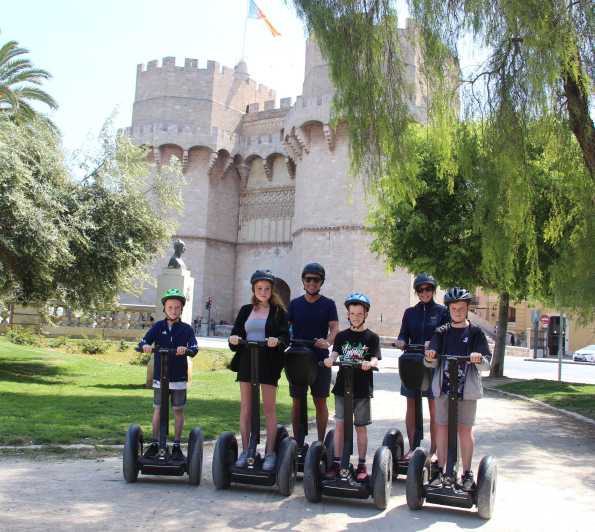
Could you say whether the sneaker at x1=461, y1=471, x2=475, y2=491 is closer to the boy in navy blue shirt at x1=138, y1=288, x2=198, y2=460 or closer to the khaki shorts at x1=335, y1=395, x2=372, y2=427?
the khaki shorts at x1=335, y1=395, x2=372, y2=427

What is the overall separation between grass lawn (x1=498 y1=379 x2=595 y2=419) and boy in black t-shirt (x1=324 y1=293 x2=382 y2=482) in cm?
711

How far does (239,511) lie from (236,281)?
4015 cm

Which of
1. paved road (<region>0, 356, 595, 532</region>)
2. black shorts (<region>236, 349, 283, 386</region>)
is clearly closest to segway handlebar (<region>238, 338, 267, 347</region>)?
black shorts (<region>236, 349, 283, 386</region>)

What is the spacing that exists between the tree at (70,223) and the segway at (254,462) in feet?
26.8

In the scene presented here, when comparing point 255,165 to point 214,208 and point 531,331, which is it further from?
point 531,331

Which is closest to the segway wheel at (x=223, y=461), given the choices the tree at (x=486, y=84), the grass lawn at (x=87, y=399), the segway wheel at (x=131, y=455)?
the segway wheel at (x=131, y=455)

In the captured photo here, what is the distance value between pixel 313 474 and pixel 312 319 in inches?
53.6

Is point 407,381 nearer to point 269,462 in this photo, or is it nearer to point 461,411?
point 461,411

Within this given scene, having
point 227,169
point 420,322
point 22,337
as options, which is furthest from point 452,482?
point 227,169

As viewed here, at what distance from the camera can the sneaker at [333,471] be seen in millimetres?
5055

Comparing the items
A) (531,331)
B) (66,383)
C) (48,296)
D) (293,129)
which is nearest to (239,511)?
(66,383)

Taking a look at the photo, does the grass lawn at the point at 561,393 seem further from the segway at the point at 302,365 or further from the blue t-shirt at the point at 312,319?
the segway at the point at 302,365

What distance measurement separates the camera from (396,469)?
586 cm

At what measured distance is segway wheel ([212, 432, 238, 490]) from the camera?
17.1 ft
